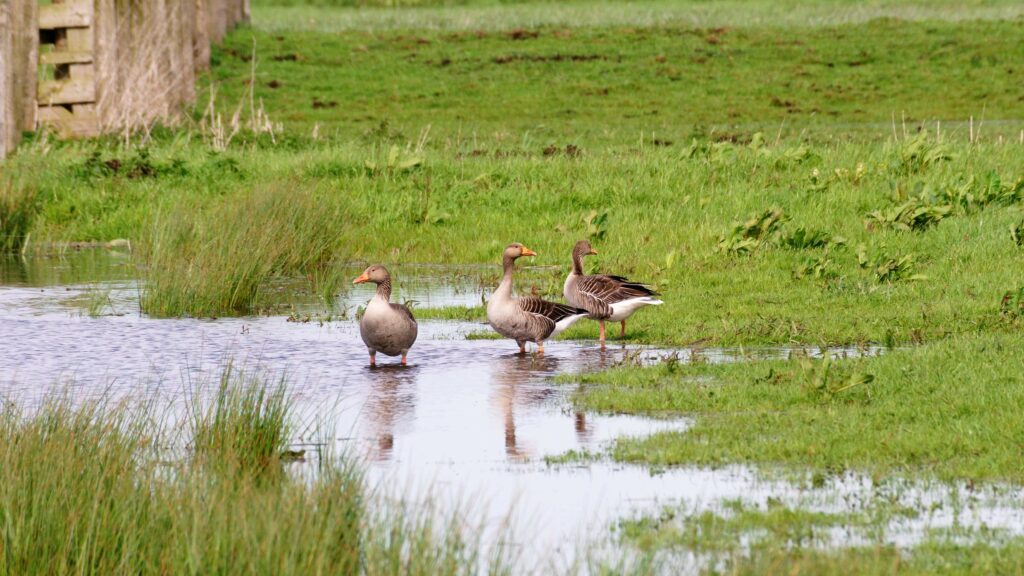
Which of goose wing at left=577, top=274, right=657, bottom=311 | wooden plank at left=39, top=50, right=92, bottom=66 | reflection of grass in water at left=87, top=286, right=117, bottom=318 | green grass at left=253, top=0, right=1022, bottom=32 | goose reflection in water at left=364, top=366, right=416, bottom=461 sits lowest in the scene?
reflection of grass in water at left=87, top=286, right=117, bottom=318

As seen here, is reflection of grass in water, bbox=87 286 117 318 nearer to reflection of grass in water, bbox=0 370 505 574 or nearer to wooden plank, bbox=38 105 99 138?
reflection of grass in water, bbox=0 370 505 574

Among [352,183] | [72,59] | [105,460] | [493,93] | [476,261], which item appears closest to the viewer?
[105,460]

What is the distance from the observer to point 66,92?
1088 inches

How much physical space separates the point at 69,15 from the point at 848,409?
20.8 metres

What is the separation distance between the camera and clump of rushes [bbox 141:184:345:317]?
620 inches

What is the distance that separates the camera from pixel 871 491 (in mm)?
8562

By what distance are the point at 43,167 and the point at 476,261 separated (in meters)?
7.55

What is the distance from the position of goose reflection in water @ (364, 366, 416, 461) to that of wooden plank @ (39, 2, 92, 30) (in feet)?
54.9

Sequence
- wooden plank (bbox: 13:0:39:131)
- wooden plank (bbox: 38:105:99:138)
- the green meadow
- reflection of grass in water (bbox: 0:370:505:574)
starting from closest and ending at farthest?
reflection of grass in water (bbox: 0:370:505:574) < the green meadow < wooden plank (bbox: 13:0:39:131) < wooden plank (bbox: 38:105:99:138)

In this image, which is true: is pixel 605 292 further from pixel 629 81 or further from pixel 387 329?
pixel 629 81

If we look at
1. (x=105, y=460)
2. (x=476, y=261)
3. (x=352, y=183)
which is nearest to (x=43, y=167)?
(x=352, y=183)

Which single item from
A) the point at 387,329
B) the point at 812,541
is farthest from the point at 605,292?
the point at 812,541

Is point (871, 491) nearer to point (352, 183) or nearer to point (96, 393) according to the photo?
point (96, 393)

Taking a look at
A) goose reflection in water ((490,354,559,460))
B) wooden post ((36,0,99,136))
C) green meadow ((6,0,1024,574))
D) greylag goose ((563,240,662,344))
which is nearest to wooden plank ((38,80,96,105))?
wooden post ((36,0,99,136))
